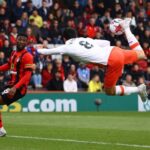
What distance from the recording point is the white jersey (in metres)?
14.3

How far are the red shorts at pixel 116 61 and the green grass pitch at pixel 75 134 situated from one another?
3.99 feet

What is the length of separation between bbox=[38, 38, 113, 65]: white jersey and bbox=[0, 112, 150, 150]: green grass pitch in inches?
65.0

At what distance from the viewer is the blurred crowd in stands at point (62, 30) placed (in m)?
26.4

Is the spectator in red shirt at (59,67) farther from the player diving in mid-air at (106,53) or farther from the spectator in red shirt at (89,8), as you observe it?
the player diving in mid-air at (106,53)

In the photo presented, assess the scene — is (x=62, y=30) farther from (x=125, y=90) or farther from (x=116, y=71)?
(x=116, y=71)

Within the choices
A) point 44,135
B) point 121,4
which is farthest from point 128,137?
point 121,4

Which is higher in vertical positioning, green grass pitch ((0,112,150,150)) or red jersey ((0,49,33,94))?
red jersey ((0,49,33,94))

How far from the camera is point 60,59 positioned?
2719 centimetres

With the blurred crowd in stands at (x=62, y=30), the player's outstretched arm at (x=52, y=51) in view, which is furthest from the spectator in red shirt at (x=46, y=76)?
the player's outstretched arm at (x=52, y=51)

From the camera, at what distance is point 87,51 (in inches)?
573

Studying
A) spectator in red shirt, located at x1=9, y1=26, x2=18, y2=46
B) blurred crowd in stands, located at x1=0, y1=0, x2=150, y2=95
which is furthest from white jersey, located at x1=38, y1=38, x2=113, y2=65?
spectator in red shirt, located at x1=9, y1=26, x2=18, y2=46

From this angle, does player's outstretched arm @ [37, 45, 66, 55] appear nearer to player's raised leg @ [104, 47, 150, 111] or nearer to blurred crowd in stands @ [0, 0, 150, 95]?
player's raised leg @ [104, 47, 150, 111]

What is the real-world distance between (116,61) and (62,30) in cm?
1330

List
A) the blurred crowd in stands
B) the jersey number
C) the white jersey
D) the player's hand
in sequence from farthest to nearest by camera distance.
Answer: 1. the blurred crowd in stands
2. the jersey number
3. the white jersey
4. the player's hand
